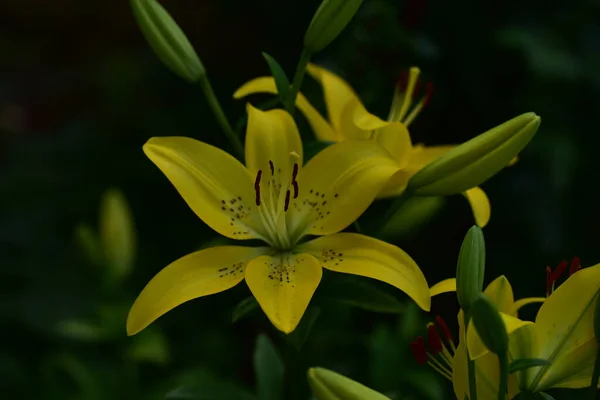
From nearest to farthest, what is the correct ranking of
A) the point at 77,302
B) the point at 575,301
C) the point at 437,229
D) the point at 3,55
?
1. the point at 575,301
2. the point at 437,229
3. the point at 77,302
4. the point at 3,55

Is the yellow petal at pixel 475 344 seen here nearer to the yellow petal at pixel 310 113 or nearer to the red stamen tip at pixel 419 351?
the red stamen tip at pixel 419 351

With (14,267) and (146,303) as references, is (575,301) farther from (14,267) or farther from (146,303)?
(14,267)

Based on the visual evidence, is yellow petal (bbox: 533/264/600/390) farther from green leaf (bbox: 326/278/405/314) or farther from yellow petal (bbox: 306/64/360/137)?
yellow petal (bbox: 306/64/360/137)

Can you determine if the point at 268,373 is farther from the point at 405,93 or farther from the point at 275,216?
the point at 405,93

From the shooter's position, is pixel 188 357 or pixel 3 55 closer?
pixel 188 357

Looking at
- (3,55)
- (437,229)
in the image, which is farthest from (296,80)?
(3,55)

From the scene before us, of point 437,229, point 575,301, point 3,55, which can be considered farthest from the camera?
point 3,55

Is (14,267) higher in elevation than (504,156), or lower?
lower

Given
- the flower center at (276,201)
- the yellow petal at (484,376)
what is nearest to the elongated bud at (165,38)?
the flower center at (276,201)
